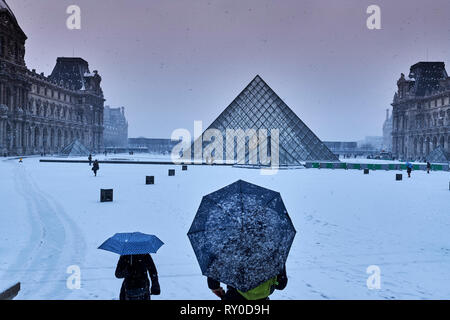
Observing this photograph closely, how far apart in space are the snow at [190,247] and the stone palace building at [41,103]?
4192cm

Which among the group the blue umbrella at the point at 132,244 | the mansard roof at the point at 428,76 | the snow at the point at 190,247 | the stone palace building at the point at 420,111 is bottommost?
the snow at the point at 190,247

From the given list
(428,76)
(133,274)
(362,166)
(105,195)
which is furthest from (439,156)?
(133,274)

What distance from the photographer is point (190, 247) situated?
21.4ft

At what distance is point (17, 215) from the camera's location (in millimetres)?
9070

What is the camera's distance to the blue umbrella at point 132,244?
3043 mm

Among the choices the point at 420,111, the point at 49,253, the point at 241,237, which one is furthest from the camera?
the point at 420,111

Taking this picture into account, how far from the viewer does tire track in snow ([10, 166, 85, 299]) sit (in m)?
4.49

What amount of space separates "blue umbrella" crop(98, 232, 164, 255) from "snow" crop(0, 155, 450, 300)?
1436 millimetres

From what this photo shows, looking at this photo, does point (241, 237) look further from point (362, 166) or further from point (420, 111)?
point (420, 111)

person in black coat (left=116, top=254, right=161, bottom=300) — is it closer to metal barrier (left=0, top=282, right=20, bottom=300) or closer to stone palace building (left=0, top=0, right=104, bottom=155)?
metal barrier (left=0, top=282, right=20, bottom=300)

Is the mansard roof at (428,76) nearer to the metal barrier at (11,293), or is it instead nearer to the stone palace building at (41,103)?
the stone palace building at (41,103)

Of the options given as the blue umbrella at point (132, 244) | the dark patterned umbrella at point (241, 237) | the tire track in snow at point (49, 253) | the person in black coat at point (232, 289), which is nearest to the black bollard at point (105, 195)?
the tire track in snow at point (49, 253)

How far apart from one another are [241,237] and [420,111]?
75.3 m

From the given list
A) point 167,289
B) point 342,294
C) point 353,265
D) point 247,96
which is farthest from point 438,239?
point 247,96
